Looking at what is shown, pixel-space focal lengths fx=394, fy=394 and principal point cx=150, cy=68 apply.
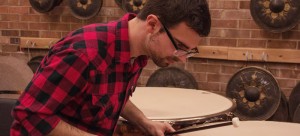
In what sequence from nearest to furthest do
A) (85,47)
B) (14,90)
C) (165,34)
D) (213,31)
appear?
(85,47) → (165,34) → (14,90) → (213,31)

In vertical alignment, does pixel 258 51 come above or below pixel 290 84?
above

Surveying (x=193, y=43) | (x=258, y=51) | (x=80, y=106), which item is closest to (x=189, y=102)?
(x=193, y=43)

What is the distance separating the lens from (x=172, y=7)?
1219 mm

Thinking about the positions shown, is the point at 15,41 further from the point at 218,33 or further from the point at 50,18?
the point at 218,33

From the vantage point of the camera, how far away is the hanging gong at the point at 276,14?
10.0 ft

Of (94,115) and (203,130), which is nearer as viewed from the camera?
(94,115)

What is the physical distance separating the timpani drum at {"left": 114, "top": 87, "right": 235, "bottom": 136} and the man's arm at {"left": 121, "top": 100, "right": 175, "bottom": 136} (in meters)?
0.08

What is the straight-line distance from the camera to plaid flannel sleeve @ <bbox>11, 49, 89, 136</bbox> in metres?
1.11

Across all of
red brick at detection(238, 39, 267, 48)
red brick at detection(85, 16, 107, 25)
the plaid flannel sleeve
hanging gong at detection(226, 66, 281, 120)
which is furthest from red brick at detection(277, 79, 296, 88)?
the plaid flannel sleeve

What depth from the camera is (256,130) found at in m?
1.71

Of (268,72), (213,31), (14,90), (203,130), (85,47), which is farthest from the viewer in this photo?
(213,31)

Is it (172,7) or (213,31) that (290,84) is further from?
(172,7)

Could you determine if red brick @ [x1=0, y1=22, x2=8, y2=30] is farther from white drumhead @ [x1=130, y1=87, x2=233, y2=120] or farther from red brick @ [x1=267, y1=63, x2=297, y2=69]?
red brick @ [x1=267, y1=63, x2=297, y2=69]

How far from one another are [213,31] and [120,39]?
2.28 metres
